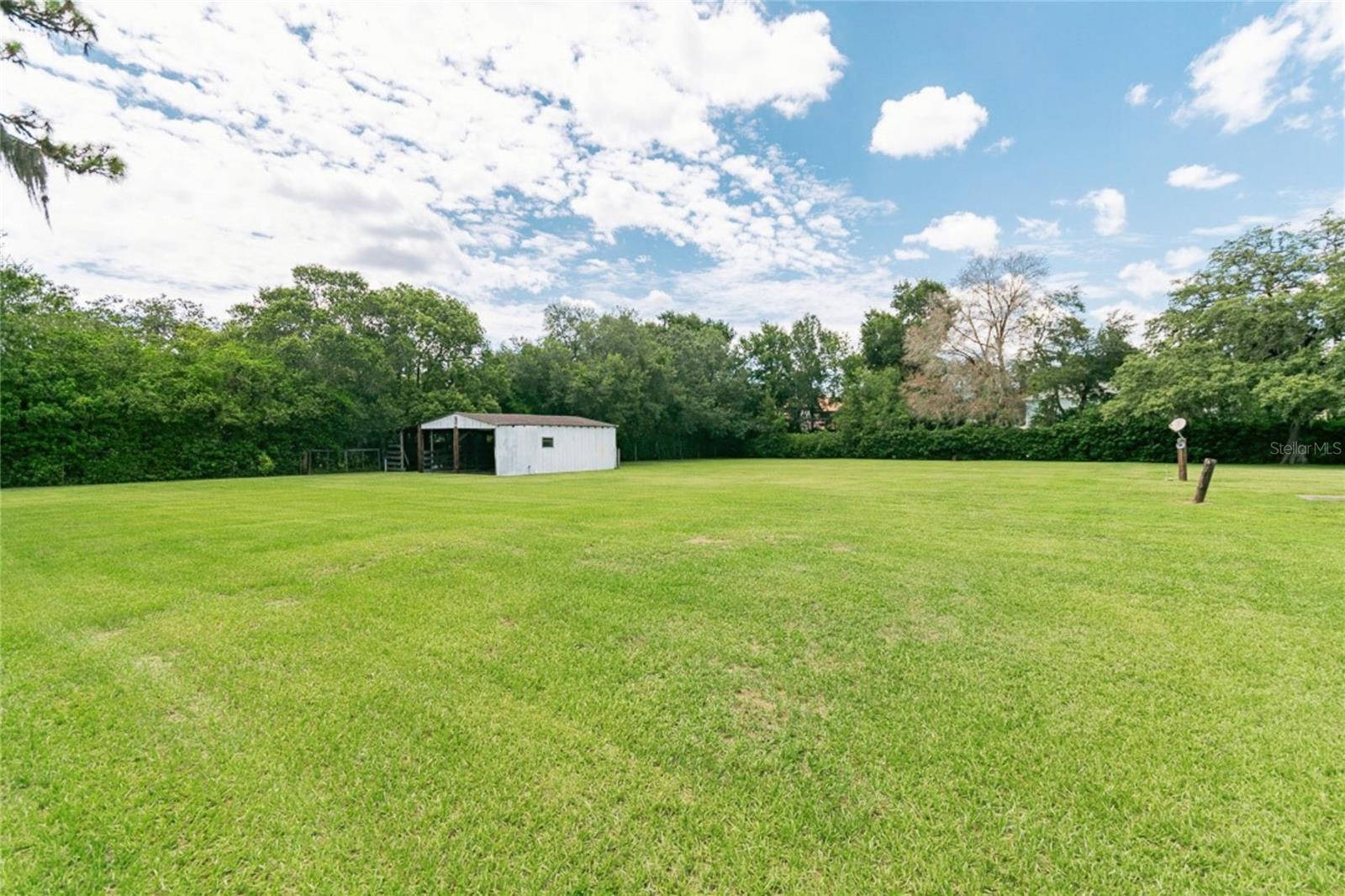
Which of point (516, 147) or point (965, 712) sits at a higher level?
point (516, 147)

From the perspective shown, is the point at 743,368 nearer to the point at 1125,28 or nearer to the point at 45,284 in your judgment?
the point at 1125,28

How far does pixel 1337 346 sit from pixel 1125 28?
1536 cm

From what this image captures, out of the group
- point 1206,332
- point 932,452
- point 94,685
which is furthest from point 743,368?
point 94,685

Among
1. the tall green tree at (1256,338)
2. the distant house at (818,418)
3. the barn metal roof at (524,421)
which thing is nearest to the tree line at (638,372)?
the tall green tree at (1256,338)

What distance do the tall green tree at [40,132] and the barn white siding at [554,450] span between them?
1356 centimetres

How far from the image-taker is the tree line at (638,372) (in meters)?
16.1

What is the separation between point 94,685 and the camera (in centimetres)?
270

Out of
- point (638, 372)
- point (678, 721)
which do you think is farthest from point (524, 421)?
point (678, 721)

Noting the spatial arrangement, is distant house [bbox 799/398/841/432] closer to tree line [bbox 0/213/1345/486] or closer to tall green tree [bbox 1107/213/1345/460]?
tree line [bbox 0/213/1345/486]

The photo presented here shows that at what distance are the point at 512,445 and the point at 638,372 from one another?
9320mm

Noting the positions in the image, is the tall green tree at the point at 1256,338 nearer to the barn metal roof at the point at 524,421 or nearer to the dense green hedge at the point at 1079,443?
the dense green hedge at the point at 1079,443

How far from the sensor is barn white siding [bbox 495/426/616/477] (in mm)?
19266

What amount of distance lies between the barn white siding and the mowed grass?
13894 millimetres

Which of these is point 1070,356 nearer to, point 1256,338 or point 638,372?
point 1256,338
